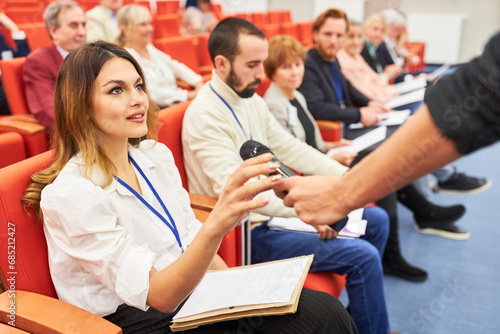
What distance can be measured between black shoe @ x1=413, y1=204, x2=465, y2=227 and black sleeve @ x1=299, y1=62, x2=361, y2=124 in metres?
0.70

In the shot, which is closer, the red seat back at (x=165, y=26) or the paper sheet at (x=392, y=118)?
the paper sheet at (x=392, y=118)

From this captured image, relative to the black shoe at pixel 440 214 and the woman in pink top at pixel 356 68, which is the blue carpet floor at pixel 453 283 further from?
the woman in pink top at pixel 356 68

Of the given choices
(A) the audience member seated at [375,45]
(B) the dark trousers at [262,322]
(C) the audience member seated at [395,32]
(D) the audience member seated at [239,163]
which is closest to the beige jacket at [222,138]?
(D) the audience member seated at [239,163]

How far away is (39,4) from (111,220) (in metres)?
4.57

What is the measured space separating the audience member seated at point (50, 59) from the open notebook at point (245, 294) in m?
1.39

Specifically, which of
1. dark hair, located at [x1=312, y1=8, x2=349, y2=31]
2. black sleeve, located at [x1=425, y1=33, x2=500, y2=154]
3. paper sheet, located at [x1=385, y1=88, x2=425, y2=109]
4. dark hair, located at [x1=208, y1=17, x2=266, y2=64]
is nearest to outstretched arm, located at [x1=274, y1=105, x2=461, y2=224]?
black sleeve, located at [x1=425, y1=33, x2=500, y2=154]

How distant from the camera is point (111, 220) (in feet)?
3.18

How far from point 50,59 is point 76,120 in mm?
1439

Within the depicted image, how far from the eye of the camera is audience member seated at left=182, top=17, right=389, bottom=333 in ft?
4.77

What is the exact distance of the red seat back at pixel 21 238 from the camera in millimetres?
966

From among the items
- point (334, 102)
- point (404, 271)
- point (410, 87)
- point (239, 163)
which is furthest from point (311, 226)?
point (410, 87)

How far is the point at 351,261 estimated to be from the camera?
1440mm

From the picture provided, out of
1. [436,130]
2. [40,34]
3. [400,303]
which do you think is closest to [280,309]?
[436,130]

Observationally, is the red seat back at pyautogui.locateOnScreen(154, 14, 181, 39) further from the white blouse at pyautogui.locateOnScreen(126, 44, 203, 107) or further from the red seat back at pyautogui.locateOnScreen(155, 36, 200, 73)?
the white blouse at pyautogui.locateOnScreen(126, 44, 203, 107)
